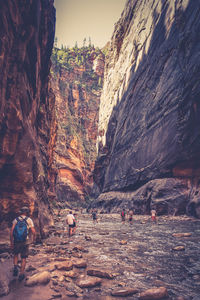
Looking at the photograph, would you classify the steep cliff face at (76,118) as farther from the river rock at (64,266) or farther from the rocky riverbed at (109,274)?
the river rock at (64,266)

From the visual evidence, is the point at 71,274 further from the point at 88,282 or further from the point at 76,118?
the point at 76,118

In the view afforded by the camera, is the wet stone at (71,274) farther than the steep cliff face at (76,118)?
No

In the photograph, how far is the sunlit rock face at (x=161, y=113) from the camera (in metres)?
17.5

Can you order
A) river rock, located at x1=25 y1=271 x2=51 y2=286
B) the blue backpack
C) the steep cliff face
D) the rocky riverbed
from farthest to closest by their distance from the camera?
1. the steep cliff face
2. the blue backpack
3. river rock, located at x1=25 y1=271 x2=51 y2=286
4. the rocky riverbed

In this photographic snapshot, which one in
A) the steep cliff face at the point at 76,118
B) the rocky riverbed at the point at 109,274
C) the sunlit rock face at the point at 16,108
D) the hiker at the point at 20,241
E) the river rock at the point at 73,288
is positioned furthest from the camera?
the steep cliff face at the point at 76,118

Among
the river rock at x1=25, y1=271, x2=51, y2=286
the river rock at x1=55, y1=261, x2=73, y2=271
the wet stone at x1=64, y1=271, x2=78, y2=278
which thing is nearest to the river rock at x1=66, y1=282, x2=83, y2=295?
the wet stone at x1=64, y1=271, x2=78, y2=278

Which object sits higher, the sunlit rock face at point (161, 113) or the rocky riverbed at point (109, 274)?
the sunlit rock face at point (161, 113)

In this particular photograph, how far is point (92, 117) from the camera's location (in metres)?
84.2

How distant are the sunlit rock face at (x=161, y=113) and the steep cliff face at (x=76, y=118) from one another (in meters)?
22.8

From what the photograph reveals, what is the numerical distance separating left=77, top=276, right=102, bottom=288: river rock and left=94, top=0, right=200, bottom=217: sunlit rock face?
41.3 ft

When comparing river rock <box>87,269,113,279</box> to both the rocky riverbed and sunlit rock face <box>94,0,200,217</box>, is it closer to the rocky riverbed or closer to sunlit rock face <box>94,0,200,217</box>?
the rocky riverbed

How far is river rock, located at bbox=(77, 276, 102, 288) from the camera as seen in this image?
14.8 ft

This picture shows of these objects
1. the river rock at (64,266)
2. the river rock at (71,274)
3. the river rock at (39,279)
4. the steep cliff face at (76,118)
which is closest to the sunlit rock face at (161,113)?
the river rock at (64,266)

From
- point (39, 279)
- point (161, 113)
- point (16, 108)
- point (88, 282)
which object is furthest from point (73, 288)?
point (161, 113)
